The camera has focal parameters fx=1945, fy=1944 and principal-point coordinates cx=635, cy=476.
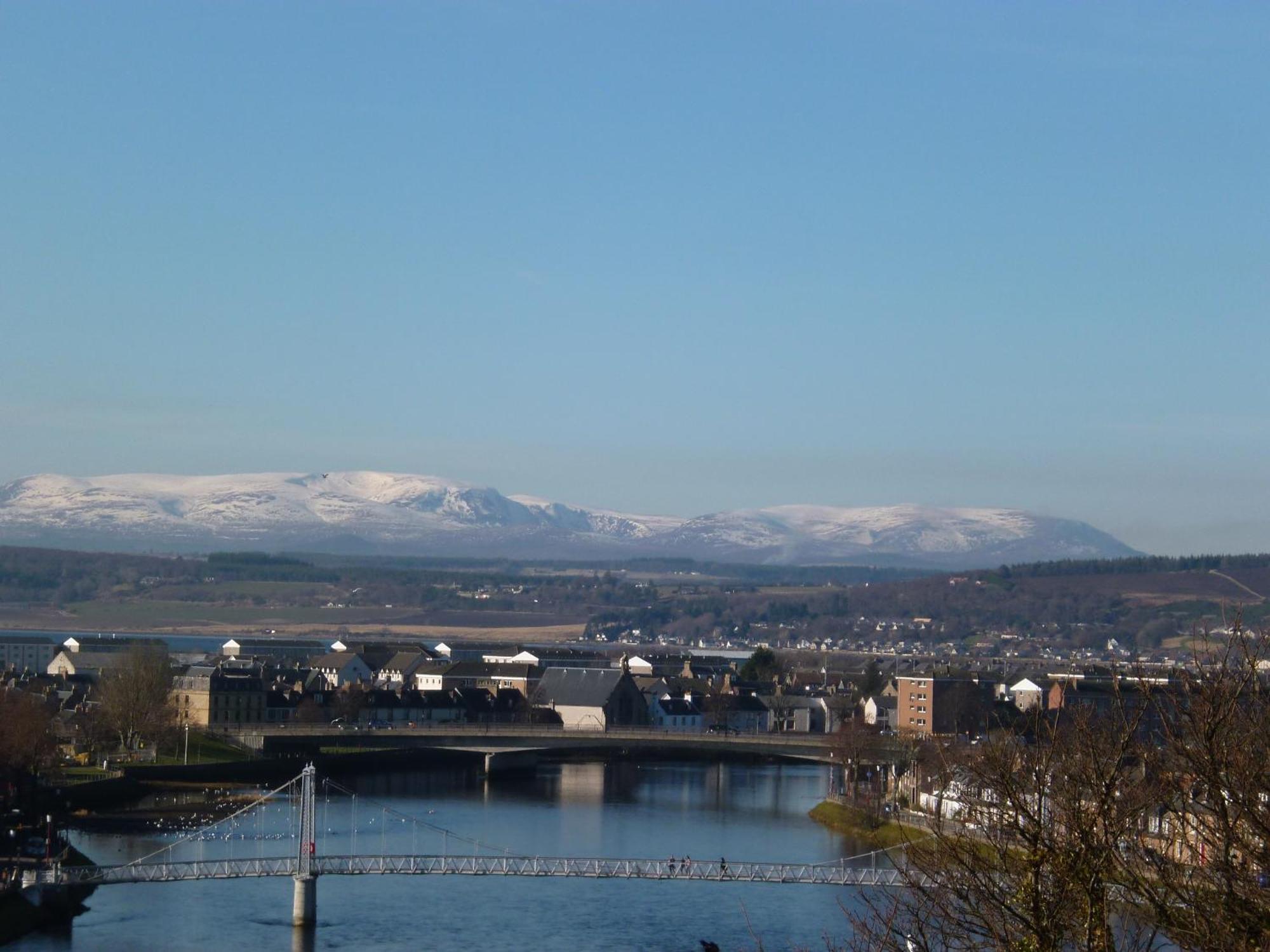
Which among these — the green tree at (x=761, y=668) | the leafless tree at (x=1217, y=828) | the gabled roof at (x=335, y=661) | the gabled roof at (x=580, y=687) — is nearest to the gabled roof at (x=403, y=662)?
the gabled roof at (x=335, y=661)

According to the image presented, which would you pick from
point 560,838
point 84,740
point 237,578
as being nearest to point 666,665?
point 84,740

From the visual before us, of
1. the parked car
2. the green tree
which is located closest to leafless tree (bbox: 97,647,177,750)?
the parked car

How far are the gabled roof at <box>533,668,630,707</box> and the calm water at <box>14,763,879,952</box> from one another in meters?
13.3

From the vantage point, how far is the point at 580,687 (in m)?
39.9

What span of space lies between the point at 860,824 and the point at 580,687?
18.2m

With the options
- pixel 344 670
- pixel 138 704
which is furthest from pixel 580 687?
pixel 138 704

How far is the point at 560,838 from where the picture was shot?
2086 cm

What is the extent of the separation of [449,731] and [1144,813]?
26.5 m

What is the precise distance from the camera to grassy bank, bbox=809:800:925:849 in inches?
813

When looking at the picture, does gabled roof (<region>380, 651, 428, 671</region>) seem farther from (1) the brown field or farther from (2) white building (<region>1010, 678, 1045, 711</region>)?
(1) the brown field

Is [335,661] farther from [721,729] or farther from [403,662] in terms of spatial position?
[721,729]

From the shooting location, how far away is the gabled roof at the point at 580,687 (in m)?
39.2

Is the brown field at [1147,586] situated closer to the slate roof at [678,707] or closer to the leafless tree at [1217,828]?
the slate roof at [678,707]

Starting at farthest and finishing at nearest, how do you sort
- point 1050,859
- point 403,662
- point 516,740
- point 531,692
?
1. point 403,662
2. point 531,692
3. point 516,740
4. point 1050,859
